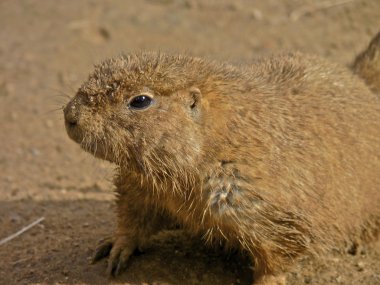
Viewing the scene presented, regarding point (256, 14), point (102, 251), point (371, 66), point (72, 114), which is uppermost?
point (256, 14)

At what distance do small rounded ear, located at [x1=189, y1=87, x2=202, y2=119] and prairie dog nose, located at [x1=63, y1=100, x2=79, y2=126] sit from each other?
29.7 inches

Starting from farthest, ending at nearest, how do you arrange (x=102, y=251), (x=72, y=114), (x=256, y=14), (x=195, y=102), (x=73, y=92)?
(x=256, y=14) → (x=73, y=92) → (x=102, y=251) → (x=195, y=102) → (x=72, y=114)

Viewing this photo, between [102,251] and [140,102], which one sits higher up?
[140,102]

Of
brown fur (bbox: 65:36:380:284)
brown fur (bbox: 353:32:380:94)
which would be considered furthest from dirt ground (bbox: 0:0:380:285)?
brown fur (bbox: 353:32:380:94)

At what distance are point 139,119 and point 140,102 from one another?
117 millimetres

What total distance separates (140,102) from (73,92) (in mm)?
3222

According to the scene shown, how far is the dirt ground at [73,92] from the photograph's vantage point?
541 cm

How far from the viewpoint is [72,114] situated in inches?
177

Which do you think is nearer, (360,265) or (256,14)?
(360,265)

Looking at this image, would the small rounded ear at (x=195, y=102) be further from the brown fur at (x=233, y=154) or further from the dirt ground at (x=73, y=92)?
the dirt ground at (x=73, y=92)

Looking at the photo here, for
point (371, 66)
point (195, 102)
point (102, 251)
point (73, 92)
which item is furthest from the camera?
point (73, 92)

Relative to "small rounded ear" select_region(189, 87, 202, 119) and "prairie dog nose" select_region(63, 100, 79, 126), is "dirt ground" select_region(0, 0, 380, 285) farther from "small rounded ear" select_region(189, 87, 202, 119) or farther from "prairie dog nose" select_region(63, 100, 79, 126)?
"small rounded ear" select_region(189, 87, 202, 119)

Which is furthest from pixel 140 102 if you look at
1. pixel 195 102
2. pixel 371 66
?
pixel 371 66

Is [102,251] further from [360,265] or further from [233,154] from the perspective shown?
[360,265]
